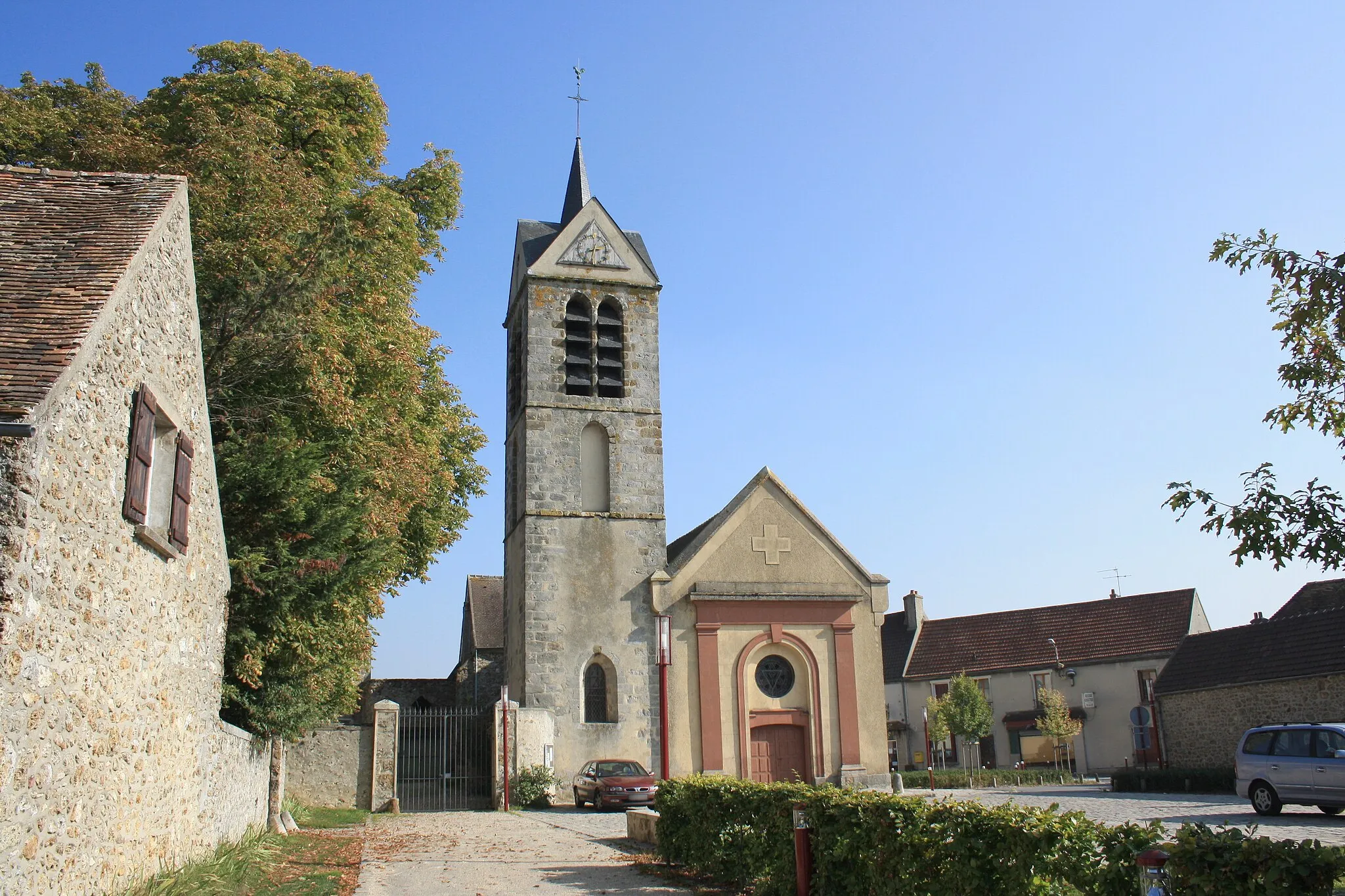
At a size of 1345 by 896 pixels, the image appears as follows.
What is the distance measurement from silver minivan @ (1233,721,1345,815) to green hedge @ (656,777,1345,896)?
10.4m

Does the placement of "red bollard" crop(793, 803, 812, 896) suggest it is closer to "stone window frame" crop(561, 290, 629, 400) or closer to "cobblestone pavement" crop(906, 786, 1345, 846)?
"cobblestone pavement" crop(906, 786, 1345, 846)

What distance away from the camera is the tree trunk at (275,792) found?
1762 cm

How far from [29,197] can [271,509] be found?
5424mm

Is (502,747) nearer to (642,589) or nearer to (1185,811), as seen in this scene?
(642,589)

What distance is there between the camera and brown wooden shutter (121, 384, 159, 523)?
879cm

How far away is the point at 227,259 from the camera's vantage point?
15.7m

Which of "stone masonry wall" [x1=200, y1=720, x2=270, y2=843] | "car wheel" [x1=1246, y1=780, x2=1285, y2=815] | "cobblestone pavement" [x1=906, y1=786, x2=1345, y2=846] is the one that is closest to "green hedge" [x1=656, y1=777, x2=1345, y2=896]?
"cobblestone pavement" [x1=906, y1=786, x2=1345, y2=846]

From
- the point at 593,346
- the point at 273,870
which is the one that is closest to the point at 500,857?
the point at 273,870

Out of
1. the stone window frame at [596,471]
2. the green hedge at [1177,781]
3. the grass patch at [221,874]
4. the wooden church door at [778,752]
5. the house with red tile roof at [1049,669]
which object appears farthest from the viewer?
the house with red tile roof at [1049,669]

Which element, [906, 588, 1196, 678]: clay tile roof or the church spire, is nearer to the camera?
the church spire

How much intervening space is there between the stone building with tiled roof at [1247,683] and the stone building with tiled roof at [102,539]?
24167mm

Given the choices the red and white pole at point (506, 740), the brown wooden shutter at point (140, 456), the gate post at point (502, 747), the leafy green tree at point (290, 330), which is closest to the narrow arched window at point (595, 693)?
the gate post at point (502, 747)

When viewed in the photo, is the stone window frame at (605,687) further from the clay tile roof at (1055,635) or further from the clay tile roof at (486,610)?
the clay tile roof at (1055,635)

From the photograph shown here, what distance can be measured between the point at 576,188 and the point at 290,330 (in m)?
15.7
